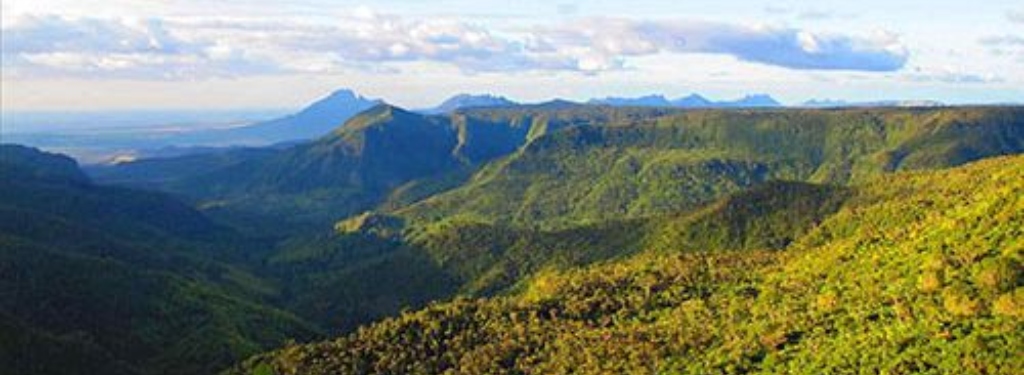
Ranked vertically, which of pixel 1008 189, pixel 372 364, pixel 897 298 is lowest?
pixel 372 364

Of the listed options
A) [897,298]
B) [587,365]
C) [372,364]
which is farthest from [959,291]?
[372,364]

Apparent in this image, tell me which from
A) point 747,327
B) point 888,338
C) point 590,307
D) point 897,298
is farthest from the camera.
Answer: point 590,307

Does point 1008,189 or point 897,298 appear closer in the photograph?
point 897,298

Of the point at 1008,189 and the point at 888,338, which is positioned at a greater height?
the point at 1008,189

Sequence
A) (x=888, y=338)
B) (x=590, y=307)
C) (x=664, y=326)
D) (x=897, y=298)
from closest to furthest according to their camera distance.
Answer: (x=888, y=338)
(x=897, y=298)
(x=664, y=326)
(x=590, y=307)

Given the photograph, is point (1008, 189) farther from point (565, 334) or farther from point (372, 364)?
point (372, 364)


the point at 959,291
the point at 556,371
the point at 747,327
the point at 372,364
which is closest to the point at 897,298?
the point at 959,291
